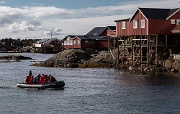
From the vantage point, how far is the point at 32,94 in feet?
150

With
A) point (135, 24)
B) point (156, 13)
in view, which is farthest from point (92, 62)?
point (156, 13)

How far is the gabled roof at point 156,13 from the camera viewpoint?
2842 inches

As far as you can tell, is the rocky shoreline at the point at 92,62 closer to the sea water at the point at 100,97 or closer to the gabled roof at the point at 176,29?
the gabled roof at the point at 176,29

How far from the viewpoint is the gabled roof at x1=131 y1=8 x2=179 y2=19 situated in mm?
72188

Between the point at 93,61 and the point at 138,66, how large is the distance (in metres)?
13.1

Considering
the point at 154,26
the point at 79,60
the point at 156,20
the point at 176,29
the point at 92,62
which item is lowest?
the point at 92,62

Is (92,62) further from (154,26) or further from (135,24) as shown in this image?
(154,26)

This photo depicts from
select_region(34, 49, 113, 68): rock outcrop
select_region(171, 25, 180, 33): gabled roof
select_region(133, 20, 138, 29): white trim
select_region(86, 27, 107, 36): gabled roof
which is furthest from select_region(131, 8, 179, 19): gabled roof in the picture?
select_region(86, 27, 107, 36): gabled roof

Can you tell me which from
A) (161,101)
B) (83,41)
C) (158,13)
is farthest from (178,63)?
(83,41)

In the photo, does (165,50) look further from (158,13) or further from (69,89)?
(69,89)

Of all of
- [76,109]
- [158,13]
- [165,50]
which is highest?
[158,13]

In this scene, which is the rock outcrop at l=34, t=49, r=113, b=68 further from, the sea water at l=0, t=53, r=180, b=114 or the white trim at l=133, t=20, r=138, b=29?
the sea water at l=0, t=53, r=180, b=114

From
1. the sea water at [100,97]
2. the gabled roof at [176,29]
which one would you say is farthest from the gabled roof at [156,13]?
the sea water at [100,97]

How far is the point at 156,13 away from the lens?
240 feet
